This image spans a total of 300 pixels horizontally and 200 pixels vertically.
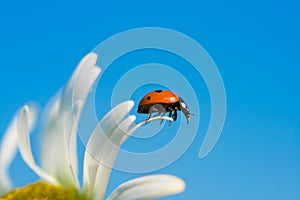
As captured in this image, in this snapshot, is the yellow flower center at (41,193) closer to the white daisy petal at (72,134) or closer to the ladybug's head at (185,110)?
the white daisy petal at (72,134)

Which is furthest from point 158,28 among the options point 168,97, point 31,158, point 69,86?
point 31,158

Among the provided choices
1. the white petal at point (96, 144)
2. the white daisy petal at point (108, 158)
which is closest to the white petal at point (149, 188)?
the white daisy petal at point (108, 158)

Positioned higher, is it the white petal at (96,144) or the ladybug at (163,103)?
the ladybug at (163,103)

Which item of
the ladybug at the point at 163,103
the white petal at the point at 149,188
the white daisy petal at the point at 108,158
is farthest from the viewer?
the ladybug at the point at 163,103

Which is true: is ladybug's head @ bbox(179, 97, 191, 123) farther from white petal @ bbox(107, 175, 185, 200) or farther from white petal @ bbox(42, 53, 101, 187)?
white petal @ bbox(107, 175, 185, 200)

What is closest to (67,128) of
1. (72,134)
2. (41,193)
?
(72,134)

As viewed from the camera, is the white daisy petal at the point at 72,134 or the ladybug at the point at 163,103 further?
the ladybug at the point at 163,103
